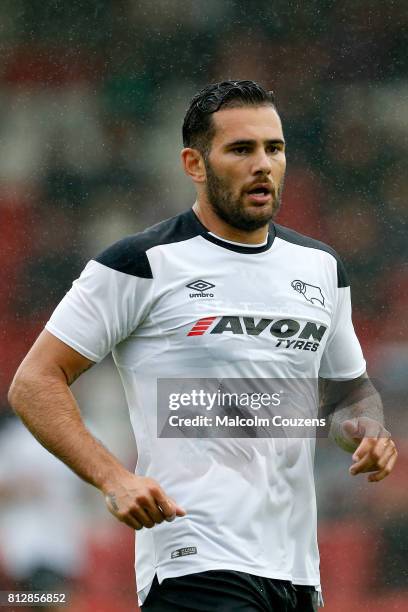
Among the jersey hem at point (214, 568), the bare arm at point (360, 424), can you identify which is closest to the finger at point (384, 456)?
the bare arm at point (360, 424)

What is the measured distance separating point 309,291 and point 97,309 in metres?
0.50

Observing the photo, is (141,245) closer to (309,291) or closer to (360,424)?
(309,291)

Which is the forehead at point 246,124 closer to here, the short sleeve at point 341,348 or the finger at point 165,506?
the short sleeve at point 341,348

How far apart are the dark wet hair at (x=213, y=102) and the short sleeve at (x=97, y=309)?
0.41m

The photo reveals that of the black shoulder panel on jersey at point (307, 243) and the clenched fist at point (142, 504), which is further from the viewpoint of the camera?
the black shoulder panel on jersey at point (307, 243)

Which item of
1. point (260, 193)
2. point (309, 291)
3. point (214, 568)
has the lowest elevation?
point (214, 568)

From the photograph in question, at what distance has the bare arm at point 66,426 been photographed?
2.14 metres

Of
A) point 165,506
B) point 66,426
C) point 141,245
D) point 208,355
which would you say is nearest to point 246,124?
point 141,245

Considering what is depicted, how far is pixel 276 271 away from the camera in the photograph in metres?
2.60

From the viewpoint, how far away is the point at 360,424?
255 cm

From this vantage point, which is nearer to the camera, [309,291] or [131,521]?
[131,521]

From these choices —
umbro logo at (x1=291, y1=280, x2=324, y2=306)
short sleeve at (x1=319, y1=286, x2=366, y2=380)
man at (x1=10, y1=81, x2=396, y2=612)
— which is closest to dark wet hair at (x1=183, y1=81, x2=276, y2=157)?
man at (x1=10, y1=81, x2=396, y2=612)

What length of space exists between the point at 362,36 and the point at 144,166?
1.79 m

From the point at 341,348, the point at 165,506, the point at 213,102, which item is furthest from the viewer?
the point at 341,348
